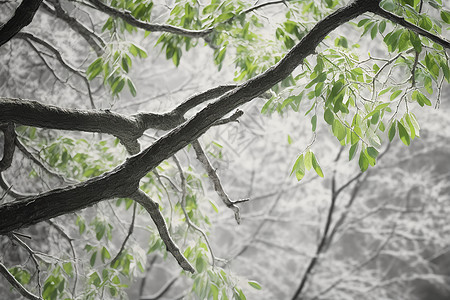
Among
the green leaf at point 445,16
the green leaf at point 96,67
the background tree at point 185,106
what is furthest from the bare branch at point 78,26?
the green leaf at point 445,16

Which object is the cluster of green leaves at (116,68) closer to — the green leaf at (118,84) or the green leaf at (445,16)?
the green leaf at (118,84)

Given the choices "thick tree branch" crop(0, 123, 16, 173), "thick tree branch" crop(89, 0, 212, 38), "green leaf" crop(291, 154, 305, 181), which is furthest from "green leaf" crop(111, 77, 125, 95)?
"green leaf" crop(291, 154, 305, 181)

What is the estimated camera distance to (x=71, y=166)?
3209 mm

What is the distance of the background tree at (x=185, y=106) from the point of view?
1517 millimetres

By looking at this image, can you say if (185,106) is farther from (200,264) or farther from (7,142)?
(200,264)

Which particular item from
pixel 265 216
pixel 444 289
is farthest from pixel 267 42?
pixel 444 289

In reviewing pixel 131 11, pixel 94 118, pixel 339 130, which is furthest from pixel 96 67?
pixel 339 130

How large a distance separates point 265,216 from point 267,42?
4191mm

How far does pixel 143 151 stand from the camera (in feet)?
5.15

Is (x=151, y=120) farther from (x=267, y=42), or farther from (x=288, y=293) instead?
(x=288, y=293)

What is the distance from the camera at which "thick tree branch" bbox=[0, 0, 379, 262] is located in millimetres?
1440

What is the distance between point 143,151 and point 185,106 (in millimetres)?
412

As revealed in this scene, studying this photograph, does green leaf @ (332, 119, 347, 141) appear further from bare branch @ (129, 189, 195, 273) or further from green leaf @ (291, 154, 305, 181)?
bare branch @ (129, 189, 195, 273)

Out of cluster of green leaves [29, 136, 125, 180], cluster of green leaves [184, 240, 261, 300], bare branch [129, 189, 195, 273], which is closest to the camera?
bare branch [129, 189, 195, 273]
